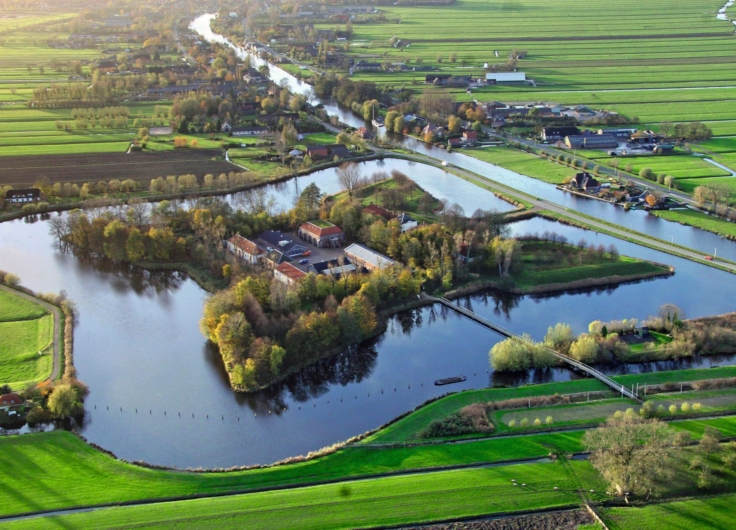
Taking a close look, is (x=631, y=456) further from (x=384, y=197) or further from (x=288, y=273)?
(x=384, y=197)

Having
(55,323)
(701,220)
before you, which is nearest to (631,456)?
(55,323)

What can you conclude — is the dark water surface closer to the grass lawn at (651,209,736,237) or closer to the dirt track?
the grass lawn at (651,209,736,237)

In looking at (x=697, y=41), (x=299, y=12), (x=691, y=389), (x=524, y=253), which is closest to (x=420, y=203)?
(x=524, y=253)

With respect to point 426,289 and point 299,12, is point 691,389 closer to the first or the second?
point 426,289

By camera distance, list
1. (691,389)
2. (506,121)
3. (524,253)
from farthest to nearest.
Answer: (506,121) < (524,253) < (691,389)

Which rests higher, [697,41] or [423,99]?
[697,41]

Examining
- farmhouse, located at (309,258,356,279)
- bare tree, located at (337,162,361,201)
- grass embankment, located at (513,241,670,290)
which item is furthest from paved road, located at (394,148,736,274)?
farmhouse, located at (309,258,356,279)

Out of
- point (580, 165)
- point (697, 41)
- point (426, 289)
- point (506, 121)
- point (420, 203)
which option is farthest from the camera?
point (697, 41)
